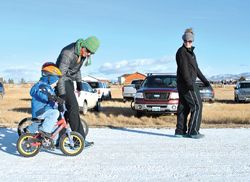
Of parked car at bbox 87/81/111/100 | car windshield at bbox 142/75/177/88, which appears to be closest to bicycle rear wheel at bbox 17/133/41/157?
car windshield at bbox 142/75/177/88

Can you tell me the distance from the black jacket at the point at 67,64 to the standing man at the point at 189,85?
79.4 inches

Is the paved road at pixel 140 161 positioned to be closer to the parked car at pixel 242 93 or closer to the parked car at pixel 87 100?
the parked car at pixel 87 100

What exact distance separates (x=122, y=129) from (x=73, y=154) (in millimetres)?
3077

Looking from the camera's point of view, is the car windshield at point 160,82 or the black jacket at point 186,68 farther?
the car windshield at point 160,82

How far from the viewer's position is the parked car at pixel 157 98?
13680 millimetres

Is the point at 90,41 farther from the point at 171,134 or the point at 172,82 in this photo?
the point at 172,82

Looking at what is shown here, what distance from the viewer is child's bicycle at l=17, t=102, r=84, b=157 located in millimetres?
5547

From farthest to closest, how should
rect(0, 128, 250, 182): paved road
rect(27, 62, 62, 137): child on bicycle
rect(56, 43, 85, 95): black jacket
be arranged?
1. rect(56, 43, 85, 95): black jacket
2. rect(27, 62, 62, 137): child on bicycle
3. rect(0, 128, 250, 182): paved road

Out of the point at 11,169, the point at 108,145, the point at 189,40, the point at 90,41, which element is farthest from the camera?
the point at 189,40

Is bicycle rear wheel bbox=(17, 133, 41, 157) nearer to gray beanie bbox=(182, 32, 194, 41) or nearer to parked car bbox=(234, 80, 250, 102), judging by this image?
gray beanie bbox=(182, 32, 194, 41)

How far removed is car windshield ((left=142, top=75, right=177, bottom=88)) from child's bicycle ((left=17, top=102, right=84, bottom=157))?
9049 millimetres

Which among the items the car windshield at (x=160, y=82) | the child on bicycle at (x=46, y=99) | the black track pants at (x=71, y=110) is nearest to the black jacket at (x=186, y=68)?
→ the black track pants at (x=71, y=110)

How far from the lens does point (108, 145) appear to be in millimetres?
6414

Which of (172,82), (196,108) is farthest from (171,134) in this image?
(172,82)
